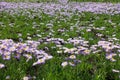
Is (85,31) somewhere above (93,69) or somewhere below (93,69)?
below

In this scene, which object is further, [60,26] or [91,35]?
[60,26]

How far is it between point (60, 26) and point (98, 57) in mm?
6953

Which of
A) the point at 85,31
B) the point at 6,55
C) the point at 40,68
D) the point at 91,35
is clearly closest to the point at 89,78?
the point at 40,68

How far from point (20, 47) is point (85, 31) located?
19.9 ft

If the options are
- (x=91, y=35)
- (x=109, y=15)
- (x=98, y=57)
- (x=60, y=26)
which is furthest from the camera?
(x=109, y=15)

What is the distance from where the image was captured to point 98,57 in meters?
7.22

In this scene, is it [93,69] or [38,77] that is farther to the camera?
[93,69]

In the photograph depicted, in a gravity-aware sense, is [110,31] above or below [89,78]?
below

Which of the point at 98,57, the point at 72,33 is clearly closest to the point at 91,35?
the point at 72,33

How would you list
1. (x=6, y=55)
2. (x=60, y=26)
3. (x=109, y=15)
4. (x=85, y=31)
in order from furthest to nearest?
(x=109, y=15) → (x=60, y=26) → (x=85, y=31) → (x=6, y=55)

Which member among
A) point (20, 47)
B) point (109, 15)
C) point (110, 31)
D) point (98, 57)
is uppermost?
point (20, 47)

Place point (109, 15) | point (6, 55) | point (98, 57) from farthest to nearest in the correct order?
point (109, 15) < point (98, 57) < point (6, 55)

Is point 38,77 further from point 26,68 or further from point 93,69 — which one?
point 93,69

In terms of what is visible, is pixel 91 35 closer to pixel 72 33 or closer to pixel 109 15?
pixel 72 33
